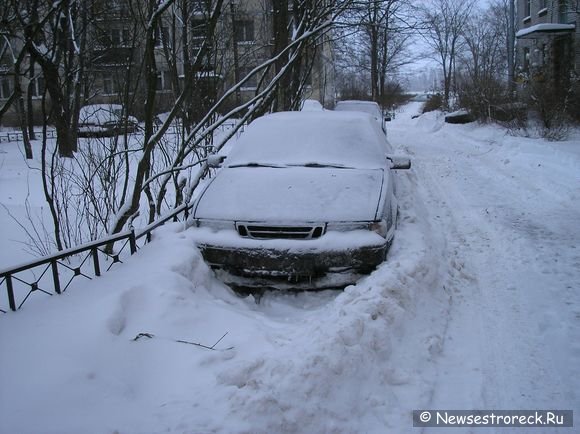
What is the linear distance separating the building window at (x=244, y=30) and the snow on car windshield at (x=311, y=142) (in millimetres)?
4155

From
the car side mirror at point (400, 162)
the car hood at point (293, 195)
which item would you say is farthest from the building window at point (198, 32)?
the car side mirror at point (400, 162)

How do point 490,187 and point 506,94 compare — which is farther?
point 506,94

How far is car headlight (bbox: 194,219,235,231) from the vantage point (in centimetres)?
461

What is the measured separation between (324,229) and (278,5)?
8.50 meters

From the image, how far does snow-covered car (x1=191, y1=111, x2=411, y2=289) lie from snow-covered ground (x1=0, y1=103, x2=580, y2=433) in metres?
0.20

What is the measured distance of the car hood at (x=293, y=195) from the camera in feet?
14.6

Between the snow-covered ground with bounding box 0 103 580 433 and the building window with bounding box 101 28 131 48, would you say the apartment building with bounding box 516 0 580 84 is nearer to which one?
the building window with bounding box 101 28 131 48

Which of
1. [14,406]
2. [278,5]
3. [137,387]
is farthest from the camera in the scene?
[278,5]

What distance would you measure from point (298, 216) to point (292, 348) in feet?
4.72

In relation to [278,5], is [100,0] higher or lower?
lower

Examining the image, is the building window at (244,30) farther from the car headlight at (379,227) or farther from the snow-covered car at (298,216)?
the car headlight at (379,227)

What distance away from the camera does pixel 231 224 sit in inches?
181

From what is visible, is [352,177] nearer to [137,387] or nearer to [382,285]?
[382,285]

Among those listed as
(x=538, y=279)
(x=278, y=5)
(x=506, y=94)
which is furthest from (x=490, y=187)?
(x=506, y=94)
